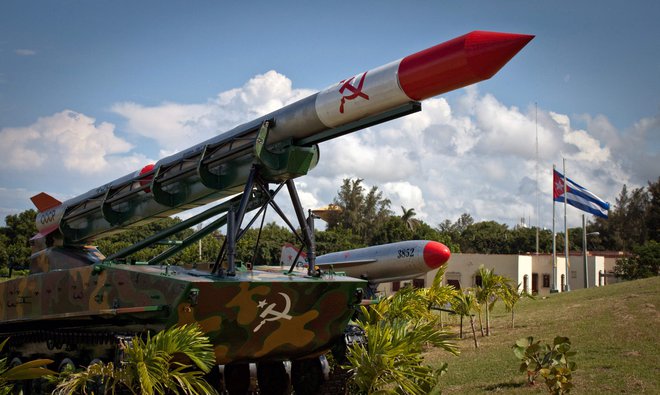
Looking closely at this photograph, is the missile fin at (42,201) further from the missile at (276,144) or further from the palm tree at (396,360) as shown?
the palm tree at (396,360)

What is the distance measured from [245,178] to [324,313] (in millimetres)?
1948

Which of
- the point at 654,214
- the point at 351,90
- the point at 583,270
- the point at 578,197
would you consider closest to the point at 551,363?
the point at 351,90

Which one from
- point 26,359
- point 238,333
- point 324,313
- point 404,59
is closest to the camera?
point 404,59

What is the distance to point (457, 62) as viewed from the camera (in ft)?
22.9

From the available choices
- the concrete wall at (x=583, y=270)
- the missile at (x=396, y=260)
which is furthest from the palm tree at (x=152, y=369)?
the concrete wall at (x=583, y=270)

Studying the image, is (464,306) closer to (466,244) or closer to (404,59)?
(404,59)

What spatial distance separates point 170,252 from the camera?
10000 millimetres

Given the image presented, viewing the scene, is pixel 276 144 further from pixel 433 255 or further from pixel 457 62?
pixel 433 255

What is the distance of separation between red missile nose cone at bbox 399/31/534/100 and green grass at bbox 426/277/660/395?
4861 millimetres

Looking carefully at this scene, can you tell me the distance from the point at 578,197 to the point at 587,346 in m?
18.2

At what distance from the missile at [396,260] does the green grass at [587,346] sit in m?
2.37

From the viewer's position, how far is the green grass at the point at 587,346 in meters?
10.2

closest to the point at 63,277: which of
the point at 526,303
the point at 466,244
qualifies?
the point at 526,303

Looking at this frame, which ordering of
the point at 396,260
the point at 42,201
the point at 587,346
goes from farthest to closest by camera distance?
the point at 396,260, the point at 587,346, the point at 42,201
